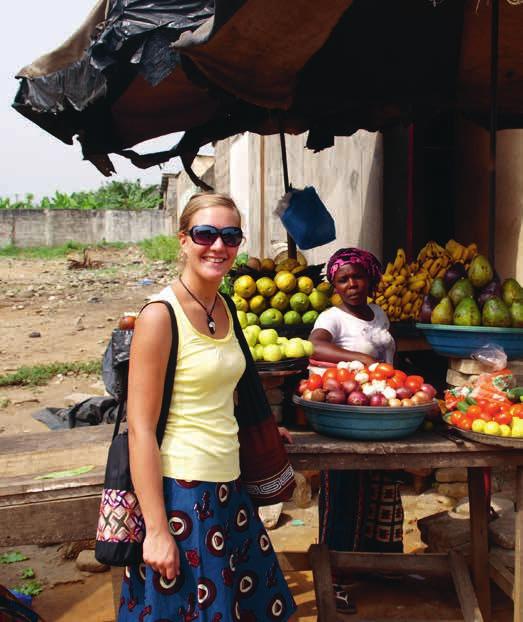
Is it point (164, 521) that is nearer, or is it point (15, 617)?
point (164, 521)

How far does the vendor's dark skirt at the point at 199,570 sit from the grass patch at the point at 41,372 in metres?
6.93

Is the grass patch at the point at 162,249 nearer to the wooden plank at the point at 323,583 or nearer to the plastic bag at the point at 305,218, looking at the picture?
the plastic bag at the point at 305,218

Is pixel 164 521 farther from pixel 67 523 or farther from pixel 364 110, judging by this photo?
pixel 364 110

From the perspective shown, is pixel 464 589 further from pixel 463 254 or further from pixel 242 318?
pixel 463 254

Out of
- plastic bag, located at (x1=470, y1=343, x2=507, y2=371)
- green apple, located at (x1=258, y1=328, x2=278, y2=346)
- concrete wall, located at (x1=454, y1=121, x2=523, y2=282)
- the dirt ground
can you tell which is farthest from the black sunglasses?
concrete wall, located at (x1=454, y1=121, x2=523, y2=282)

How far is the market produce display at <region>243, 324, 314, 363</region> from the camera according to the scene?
115 inches

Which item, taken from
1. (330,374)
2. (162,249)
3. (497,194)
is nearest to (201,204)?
(330,374)

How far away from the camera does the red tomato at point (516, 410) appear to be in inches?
100

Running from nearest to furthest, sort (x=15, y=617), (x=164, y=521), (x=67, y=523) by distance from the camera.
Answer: (x=164, y=521), (x=67, y=523), (x=15, y=617)

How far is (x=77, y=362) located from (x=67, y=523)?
291 inches

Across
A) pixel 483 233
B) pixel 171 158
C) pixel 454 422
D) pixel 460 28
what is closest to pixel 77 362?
pixel 171 158

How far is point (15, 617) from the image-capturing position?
8.41 feet

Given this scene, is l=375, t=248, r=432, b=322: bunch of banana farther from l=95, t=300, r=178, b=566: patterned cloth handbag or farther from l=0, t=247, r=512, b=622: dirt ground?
l=95, t=300, r=178, b=566: patterned cloth handbag

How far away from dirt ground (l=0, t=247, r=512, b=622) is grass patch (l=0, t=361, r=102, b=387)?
179 millimetres
